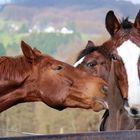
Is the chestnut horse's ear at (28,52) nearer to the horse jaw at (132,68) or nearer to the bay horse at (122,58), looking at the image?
the bay horse at (122,58)

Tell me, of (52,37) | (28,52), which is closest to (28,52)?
(28,52)

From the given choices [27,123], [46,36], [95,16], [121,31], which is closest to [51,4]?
[95,16]

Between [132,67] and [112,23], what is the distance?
737 mm

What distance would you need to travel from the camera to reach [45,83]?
4316 millimetres

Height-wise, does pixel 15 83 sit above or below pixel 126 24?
below

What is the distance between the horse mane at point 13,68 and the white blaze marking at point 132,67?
0.82m

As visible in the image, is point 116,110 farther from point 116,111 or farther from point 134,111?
point 134,111

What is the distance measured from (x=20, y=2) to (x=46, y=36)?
4331cm

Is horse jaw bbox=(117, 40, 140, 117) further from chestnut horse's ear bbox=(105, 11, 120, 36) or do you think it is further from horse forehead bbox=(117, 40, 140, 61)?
chestnut horse's ear bbox=(105, 11, 120, 36)

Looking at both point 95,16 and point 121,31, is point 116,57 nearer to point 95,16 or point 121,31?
point 121,31

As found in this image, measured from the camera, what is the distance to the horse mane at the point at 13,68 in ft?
13.8

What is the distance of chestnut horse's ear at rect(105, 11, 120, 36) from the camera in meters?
5.05

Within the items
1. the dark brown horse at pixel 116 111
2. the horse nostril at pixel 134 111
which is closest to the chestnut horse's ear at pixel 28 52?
the dark brown horse at pixel 116 111

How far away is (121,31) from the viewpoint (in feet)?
16.1
